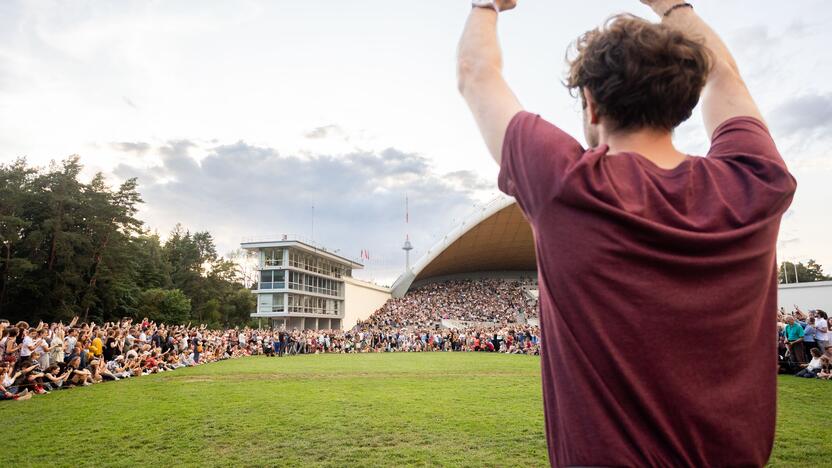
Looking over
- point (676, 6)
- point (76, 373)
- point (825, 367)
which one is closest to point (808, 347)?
point (825, 367)

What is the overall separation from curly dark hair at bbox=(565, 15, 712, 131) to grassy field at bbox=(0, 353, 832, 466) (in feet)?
15.9

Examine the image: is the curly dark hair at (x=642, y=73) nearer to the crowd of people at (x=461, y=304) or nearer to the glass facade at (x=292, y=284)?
the crowd of people at (x=461, y=304)

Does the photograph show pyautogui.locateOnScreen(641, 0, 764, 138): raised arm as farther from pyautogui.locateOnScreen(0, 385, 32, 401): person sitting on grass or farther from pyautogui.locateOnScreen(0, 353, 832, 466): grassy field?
pyautogui.locateOnScreen(0, 385, 32, 401): person sitting on grass

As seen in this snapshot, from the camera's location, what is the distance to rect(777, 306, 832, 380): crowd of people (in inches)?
468

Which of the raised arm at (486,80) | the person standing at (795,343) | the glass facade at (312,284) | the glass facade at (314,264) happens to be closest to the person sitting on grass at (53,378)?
the raised arm at (486,80)

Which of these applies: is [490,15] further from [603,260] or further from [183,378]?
[183,378]

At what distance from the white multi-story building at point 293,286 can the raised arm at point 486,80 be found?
166 ft

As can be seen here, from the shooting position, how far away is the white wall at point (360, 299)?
198 ft

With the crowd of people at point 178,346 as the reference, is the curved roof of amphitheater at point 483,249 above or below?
above

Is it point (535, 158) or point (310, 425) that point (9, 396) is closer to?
point (310, 425)

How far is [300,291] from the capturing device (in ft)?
172

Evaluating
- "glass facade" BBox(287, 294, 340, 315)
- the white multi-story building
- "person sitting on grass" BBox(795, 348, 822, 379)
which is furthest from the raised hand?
"glass facade" BBox(287, 294, 340, 315)

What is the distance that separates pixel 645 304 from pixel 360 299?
6181 centimetres

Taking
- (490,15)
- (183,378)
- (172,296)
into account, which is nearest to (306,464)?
(490,15)
